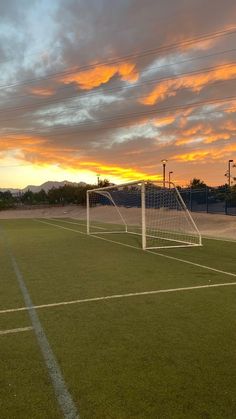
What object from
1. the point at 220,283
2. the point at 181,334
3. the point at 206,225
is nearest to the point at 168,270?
the point at 220,283

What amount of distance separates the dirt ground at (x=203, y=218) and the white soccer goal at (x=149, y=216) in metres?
0.82

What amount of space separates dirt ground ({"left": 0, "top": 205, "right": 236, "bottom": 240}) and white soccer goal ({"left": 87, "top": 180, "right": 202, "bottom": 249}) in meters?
0.82

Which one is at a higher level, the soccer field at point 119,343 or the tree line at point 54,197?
the tree line at point 54,197

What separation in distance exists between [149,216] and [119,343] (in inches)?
1130

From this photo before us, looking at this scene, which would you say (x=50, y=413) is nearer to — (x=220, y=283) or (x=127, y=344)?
(x=127, y=344)

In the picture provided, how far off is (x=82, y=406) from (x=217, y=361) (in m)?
1.57

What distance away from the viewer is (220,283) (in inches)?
328

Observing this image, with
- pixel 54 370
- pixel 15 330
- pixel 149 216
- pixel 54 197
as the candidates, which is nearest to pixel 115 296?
pixel 15 330

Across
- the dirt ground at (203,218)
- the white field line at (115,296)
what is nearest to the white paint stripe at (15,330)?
the white field line at (115,296)

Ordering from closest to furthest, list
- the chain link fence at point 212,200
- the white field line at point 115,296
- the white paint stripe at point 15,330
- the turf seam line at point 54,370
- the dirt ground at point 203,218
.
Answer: the turf seam line at point 54,370 < the white paint stripe at point 15,330 < the white field line at point 115,296 < the dirt ground at point 203,218 < the chain link fence at point 212,200

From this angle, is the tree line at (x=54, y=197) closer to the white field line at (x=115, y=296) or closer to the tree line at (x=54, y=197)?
the tree line at (x=54, y=197)

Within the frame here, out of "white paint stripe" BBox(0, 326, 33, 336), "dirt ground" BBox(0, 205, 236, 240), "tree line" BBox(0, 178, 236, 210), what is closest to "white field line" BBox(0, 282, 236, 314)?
"white paint stripe" BBox(0, 326, 33, 336)

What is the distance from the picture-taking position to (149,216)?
110 ft

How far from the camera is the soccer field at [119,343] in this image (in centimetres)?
345
